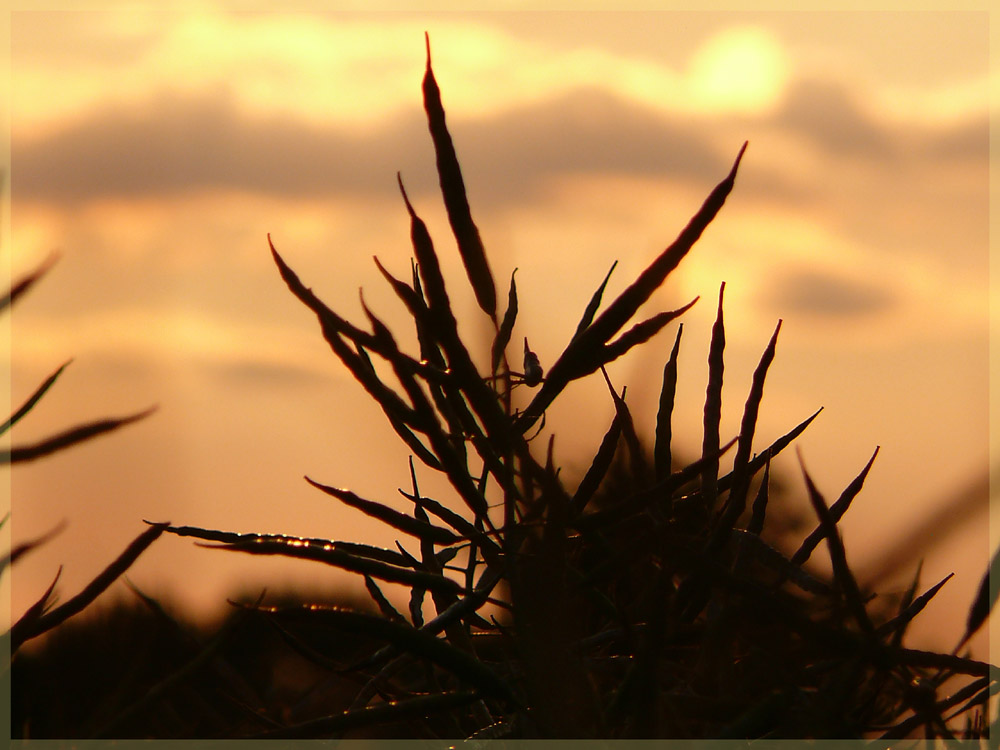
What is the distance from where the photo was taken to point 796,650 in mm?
1053

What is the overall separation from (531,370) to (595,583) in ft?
1.00

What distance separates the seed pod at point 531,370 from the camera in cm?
135

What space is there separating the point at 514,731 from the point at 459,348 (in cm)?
43

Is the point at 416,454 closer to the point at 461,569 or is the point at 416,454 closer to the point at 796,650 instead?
the point at 461,569

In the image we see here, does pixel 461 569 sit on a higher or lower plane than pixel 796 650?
higher

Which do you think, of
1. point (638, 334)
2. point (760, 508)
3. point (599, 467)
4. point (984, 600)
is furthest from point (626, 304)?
point (984, 600)

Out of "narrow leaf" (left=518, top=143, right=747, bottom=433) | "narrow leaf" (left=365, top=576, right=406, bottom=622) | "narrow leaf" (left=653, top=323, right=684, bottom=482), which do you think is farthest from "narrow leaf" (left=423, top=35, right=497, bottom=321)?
"narrow leaf" (left=365, top=576, right=406, bottom=622)

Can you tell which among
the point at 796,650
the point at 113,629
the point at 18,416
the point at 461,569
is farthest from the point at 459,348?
the point at 113,629

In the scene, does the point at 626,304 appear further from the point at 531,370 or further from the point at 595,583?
the point at 595,583

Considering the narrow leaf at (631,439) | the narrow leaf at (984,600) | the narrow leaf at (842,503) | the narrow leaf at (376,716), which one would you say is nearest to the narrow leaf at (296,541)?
the narrow leaf at (376,716)

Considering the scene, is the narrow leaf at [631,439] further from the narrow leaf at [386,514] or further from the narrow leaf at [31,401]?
the narrow leaf at [31,401]

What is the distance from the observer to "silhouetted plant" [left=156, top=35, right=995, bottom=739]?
1045mm

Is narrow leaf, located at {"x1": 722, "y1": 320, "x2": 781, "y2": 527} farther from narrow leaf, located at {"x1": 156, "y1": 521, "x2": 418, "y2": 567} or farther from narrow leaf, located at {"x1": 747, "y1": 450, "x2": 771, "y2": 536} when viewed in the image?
narrow leaf, located at {"x1": 156, "y1": 521, "x2": 418, "y2": 567}

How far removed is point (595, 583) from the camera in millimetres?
1174
